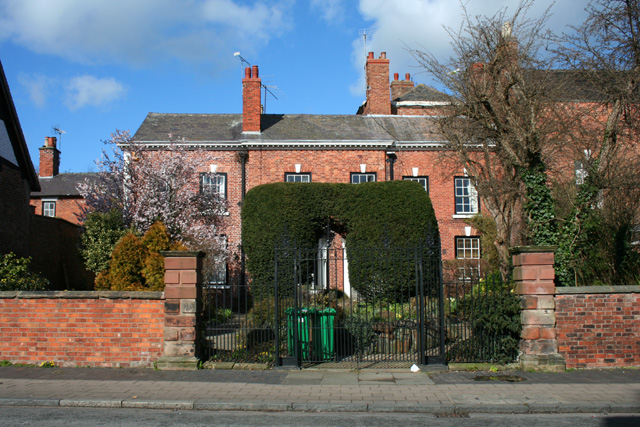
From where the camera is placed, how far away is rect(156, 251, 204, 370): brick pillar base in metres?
9.78

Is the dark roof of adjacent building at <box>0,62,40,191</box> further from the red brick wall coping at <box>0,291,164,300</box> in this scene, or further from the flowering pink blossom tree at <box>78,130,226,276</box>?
the red brick wall coping at <box>0,291,164,300</box>

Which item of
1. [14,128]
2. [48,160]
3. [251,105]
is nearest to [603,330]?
[14,128]

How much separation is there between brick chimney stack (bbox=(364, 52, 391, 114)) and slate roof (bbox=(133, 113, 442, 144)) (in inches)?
29.6

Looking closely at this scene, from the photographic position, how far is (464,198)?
22750mm

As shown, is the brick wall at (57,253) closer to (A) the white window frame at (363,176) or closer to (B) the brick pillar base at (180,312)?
(B) the brick pillar base at (180,312)

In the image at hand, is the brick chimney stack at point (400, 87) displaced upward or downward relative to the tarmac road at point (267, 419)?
upward

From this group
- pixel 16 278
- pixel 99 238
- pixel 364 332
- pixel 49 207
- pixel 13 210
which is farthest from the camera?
pixel 49 207

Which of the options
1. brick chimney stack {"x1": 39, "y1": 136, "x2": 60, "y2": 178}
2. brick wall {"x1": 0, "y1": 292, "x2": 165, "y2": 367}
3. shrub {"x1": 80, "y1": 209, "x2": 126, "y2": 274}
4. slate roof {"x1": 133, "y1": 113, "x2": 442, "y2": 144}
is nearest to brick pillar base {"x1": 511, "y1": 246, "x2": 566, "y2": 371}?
brick wall {"x1": 0, "y1": 292, "x2": 165, "y2": 367}

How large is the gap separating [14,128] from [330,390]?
13.4 m

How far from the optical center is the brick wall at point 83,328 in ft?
32.6

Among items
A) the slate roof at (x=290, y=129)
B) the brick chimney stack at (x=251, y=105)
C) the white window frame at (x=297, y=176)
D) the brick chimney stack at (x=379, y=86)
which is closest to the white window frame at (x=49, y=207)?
the slate roof at (x=290, y=129)

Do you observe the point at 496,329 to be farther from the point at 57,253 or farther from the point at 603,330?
the point at 57,253

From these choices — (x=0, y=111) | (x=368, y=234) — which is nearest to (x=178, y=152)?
(x=0, y=111)

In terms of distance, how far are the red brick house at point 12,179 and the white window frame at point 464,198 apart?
16.5m
